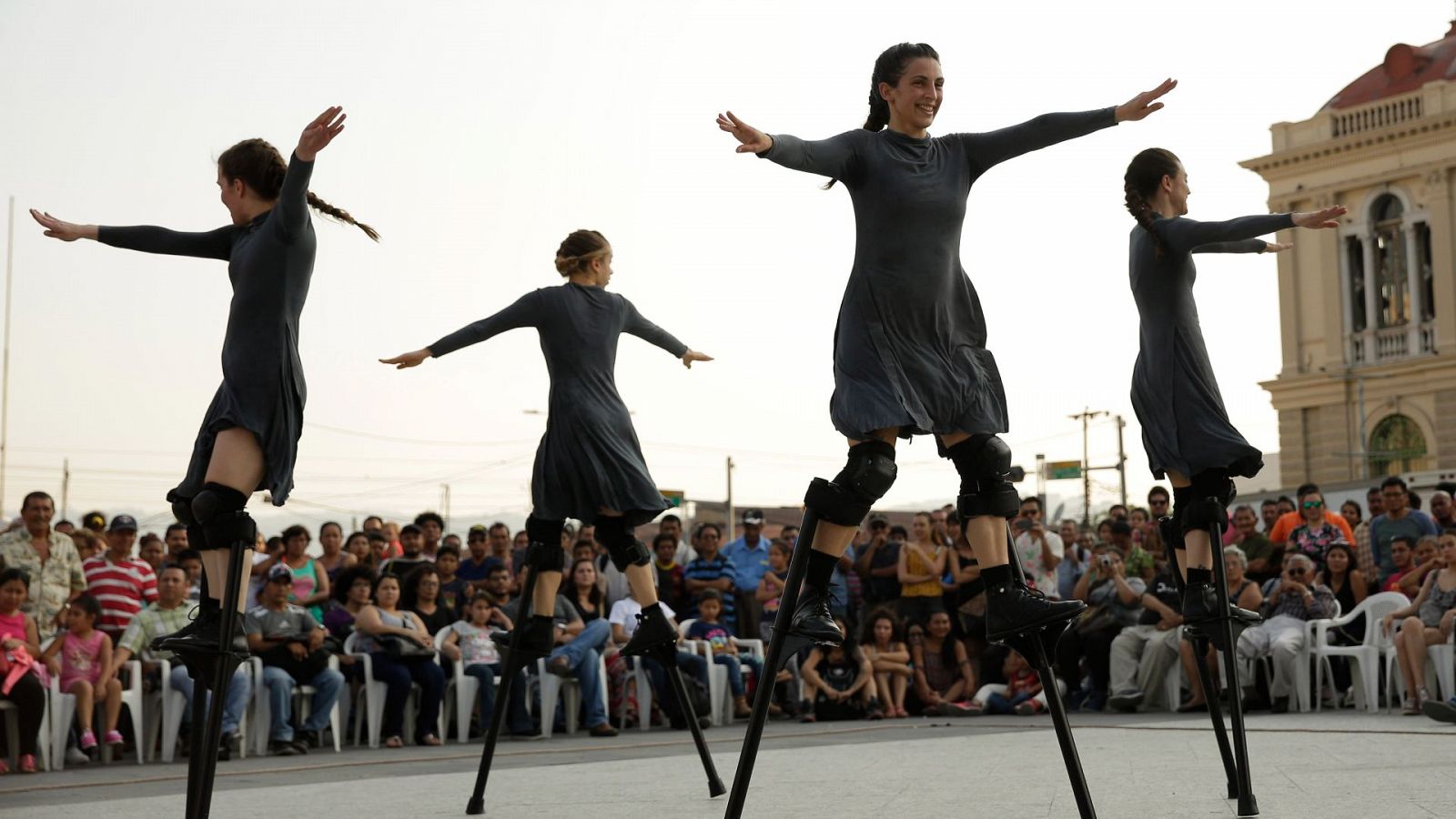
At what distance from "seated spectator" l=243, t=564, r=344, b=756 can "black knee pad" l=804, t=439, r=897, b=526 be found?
26.8ft

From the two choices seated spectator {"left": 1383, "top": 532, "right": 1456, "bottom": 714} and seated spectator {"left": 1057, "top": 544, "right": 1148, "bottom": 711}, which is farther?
seated spectator {"left": 1057, "top": 544, "right": 1148, "bottom": 711}

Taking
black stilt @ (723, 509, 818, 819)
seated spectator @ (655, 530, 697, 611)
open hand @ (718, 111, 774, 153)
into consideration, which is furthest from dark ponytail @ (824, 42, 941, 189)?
seated spectator @ (655, 530, 697, 611)

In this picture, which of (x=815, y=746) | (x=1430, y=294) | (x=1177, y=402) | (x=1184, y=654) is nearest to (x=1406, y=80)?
(x=1430, y=294)

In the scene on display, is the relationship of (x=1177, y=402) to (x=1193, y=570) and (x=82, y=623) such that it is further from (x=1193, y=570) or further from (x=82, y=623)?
(x=82, y=623)

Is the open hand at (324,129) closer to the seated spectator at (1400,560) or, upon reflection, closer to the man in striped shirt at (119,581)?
the man in striped shirt at (119,581)

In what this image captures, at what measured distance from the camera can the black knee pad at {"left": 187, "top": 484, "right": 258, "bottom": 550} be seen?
486cm

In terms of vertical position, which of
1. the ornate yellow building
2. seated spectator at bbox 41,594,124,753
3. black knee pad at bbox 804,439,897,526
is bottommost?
seated spectator at bbox 41,594,124,753

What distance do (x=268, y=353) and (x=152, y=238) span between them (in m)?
0.65

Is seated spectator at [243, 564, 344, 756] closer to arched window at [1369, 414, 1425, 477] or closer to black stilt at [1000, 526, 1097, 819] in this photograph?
black stilt at [1000, 526, 1097, 819]

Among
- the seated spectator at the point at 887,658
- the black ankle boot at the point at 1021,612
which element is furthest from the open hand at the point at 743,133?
the seated spectator at the point at 887,658

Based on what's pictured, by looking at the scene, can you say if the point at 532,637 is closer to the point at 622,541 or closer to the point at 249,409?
the point at 622,541

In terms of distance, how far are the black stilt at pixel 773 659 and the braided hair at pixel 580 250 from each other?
263 cm

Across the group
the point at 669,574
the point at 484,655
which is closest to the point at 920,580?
the point at 669,574

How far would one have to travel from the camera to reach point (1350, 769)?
667cm
